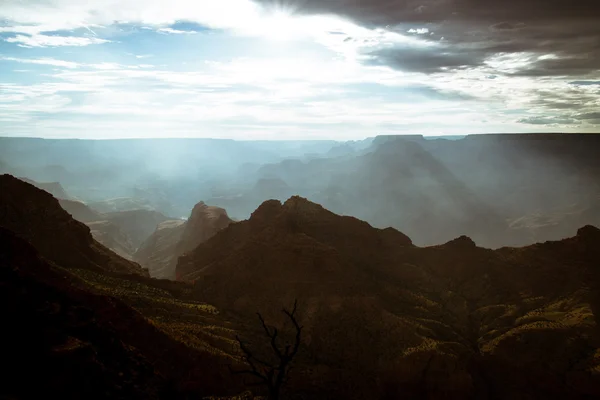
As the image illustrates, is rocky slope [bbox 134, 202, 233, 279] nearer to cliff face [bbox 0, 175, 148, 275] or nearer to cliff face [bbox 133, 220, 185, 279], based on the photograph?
cliff face [bbox 133, 220, 185, 279]

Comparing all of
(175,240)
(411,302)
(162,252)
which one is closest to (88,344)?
(411,302)

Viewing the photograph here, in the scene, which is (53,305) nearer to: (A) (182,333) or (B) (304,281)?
(A) (182,333)

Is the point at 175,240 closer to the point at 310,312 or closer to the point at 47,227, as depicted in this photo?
the point at 47,227

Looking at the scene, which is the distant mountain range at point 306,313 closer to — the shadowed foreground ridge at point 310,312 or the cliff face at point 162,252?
the shadowed foreground ridge at point 310,312

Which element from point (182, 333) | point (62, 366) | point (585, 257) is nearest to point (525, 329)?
point (585, 257)

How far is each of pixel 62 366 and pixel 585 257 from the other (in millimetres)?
68686

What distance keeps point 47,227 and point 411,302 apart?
5163cm

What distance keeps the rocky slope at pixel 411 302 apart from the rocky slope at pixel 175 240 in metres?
42.6

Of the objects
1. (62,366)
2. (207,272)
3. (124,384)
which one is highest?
(62,366)

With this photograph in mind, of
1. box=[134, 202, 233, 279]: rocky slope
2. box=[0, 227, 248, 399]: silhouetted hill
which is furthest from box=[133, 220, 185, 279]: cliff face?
box=[0, 227, 248, 399]: silhouetted hill

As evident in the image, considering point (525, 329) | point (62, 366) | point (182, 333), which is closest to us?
point (62, 366)

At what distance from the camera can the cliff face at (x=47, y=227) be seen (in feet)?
194

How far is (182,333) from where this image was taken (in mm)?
44656

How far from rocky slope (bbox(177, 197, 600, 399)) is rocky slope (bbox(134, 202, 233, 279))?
4255cm
